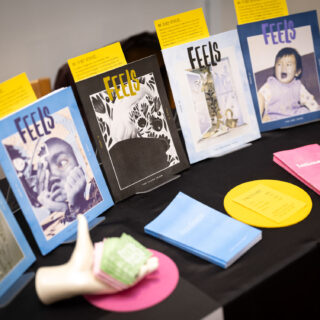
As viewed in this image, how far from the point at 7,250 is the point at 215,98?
783 millimetres

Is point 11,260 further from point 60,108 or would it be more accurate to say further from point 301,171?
point 301,171

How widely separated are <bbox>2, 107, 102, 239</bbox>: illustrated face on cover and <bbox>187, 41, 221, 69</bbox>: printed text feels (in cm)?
46

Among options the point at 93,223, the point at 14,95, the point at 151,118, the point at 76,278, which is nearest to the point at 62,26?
the point at 151,118

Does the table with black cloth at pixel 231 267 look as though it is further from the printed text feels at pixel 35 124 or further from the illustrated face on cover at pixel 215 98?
the printed text feels at pixel 35 124

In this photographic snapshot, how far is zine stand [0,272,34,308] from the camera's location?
34.8 inches

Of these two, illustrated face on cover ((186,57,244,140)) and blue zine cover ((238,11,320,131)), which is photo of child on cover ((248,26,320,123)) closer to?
blue zine cover ((238,11,320,131))

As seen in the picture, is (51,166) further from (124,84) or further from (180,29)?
(180,29)

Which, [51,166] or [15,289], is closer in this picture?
[15,289]

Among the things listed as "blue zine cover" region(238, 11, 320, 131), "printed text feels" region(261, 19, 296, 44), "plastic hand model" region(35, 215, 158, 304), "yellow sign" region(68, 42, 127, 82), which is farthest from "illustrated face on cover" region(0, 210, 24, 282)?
"printed text feels" region(261, 19, 296, 44)

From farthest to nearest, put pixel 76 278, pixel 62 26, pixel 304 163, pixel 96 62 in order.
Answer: pixel 62 26
pixel 304 163
pixel 96 62
pixel 76 278

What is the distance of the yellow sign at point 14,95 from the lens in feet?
3.20

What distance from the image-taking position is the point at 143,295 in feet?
2.78

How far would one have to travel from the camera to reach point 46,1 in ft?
6.34

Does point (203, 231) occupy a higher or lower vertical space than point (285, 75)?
lower
